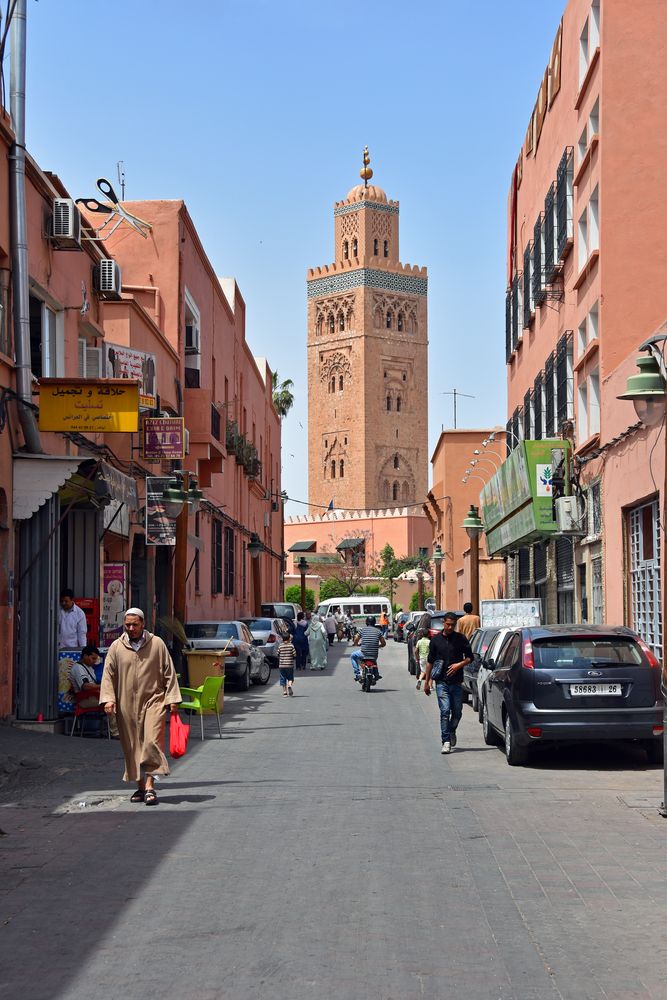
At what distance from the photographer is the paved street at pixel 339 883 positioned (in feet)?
18.7

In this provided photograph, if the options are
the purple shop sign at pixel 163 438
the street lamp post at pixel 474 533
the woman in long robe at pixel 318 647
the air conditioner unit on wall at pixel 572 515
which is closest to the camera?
the purple shop sign at pixel 163 438

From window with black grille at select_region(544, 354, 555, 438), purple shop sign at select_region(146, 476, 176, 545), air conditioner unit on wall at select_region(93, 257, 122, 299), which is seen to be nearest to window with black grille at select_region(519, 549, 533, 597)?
window with black grille at select_region(544, 354, 555, 438)

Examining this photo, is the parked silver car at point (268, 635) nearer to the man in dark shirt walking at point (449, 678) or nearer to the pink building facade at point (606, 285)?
the pink building facade at point (606, 285)

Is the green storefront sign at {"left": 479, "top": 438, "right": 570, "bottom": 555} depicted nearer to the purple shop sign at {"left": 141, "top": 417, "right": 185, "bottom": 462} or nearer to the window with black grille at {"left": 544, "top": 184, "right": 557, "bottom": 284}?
the window with black grille at {"left": 544, "top": 184, "right": 557, "bottom": 284}

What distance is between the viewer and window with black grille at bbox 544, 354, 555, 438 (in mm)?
29344

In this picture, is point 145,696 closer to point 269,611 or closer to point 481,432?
point 269,611

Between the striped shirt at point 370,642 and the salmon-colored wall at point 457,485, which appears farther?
the salmon-colored wall at point 457,485

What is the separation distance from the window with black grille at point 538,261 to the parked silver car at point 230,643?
1016cm

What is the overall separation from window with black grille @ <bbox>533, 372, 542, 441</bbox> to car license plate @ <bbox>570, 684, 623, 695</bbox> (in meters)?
18.8

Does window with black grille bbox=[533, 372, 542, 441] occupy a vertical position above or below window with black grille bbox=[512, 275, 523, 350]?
below

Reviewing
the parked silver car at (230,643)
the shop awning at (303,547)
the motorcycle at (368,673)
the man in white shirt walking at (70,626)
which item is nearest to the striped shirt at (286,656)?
the parked silver car at (230,643)

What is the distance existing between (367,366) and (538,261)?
362 feet

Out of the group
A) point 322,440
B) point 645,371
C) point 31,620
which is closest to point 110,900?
point 645,371

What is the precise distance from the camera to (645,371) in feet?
36.3
